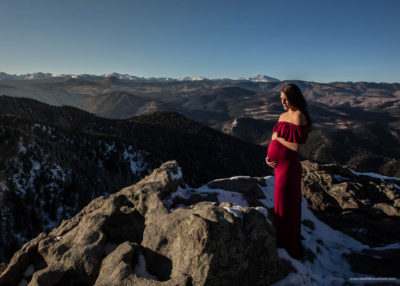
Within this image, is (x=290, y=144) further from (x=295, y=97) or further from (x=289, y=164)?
(x=295, y=97)

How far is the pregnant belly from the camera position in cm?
786

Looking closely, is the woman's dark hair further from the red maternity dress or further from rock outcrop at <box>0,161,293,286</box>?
rock outcrop at <box>0,161,293,286</box>

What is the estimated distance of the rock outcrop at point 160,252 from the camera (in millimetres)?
6238

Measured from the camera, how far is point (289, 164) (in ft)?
26.0

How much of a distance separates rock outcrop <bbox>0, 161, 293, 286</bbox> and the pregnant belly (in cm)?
201

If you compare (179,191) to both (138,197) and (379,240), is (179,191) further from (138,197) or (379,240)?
(379,240)

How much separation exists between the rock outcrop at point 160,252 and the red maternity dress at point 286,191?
0.87 metres

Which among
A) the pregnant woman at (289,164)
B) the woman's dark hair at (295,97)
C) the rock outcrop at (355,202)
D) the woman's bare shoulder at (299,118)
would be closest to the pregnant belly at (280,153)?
the pregnant woman at (289,164)

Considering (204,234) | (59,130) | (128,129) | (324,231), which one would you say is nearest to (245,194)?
(324,231)

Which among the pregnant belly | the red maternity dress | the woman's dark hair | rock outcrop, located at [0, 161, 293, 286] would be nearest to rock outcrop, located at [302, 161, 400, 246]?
the red maternity dress

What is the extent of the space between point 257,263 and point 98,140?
65528mm

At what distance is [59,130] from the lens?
189ft

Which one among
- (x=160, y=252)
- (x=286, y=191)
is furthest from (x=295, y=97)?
(x=160, y=252)

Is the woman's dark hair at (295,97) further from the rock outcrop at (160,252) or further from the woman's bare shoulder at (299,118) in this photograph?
the rock outcrop at (160,252)
